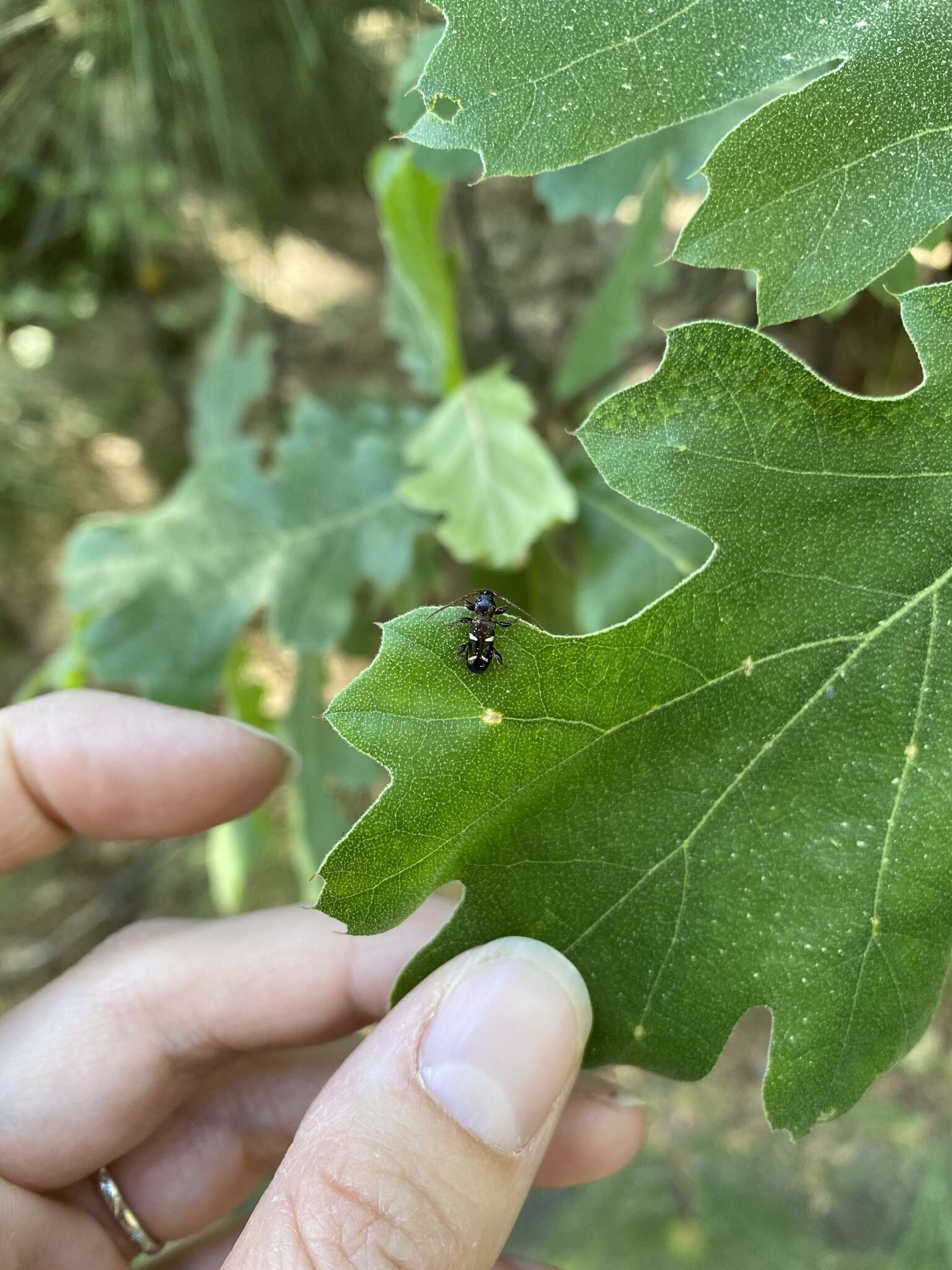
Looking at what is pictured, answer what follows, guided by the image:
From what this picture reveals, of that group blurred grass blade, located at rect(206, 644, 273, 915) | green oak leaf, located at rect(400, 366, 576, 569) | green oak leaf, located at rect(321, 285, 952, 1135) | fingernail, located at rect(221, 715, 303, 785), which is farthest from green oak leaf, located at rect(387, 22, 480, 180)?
blurred grass blade, located at rect(206, 644, 273, 915)

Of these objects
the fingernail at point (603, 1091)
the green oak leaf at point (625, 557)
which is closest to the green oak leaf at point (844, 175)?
the green oak leaf at point (625, 557)

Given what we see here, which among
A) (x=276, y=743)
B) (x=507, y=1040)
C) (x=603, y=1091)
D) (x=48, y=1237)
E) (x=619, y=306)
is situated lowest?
(x=603, y=1091)

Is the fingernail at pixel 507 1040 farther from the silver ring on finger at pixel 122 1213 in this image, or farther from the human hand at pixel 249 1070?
the silver ring on finger at pixel 122 1213


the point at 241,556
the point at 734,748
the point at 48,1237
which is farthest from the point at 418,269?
the point at 48,1237

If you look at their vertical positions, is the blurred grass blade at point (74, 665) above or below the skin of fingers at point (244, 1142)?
above

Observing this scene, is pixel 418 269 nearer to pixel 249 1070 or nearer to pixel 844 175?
pixel 844 175

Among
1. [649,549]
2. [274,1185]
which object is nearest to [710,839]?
[274,1185]

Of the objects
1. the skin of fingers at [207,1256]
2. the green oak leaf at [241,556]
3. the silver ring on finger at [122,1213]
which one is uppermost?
the green oak leaf at [241,556]

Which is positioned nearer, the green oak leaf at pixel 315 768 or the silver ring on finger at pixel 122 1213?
the silver ring on finger at pixel 122 1213
